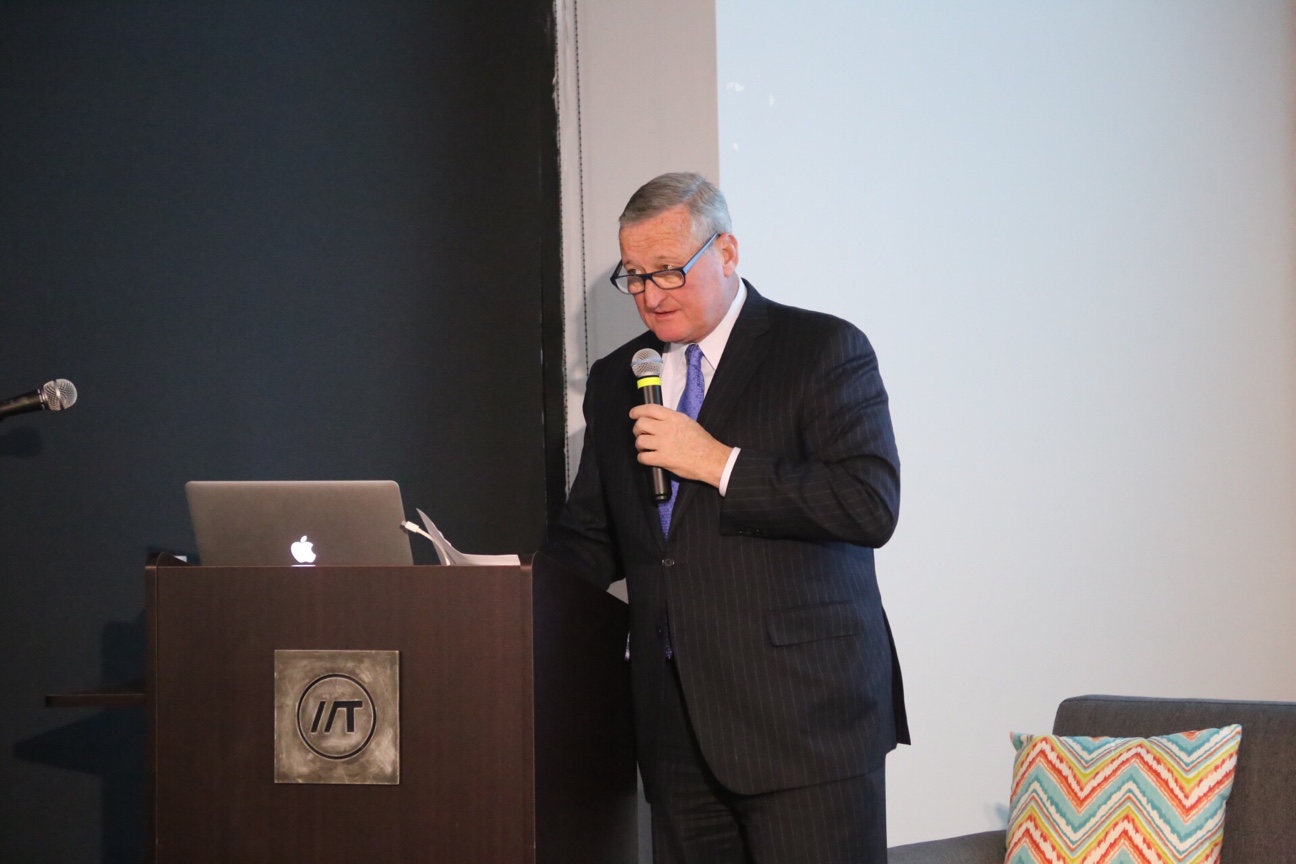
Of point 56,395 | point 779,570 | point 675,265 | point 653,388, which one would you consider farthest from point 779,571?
point 56,395

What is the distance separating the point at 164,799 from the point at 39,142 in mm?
2310

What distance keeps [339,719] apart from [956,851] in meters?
1.27

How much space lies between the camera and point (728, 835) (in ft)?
6.58

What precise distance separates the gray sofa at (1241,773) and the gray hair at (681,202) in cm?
116

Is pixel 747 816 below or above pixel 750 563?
below

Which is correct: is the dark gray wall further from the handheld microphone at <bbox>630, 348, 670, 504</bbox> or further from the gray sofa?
the gray sofa

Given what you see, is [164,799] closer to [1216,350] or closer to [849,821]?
[849,821]

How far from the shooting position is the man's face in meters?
2.12

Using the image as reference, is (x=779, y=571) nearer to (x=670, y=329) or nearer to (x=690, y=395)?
(x=690, y=395)

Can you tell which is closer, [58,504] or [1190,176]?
[58,504]

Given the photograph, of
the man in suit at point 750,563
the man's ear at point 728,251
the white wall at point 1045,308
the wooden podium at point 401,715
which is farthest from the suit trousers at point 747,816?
the white wall at point 1045,308

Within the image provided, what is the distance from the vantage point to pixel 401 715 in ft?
4.69

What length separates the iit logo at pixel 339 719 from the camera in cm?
143

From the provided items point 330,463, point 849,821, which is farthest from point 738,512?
point 330,463
